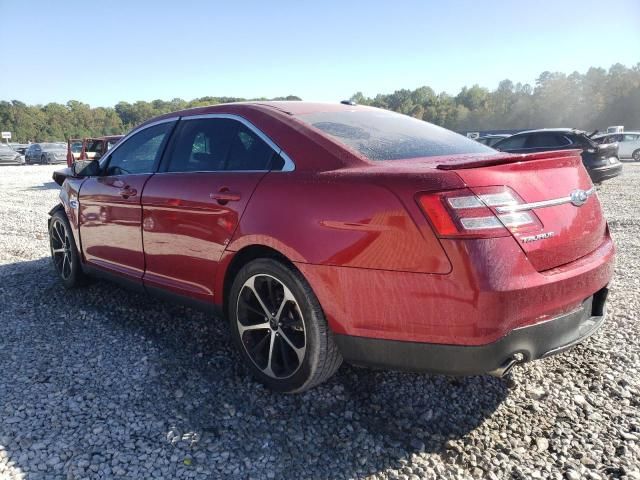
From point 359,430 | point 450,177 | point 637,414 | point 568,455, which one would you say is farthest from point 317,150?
point 637,414

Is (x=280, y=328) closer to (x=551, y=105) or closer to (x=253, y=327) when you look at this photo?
(x=253, y=327)

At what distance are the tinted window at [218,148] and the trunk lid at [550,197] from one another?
1.10m

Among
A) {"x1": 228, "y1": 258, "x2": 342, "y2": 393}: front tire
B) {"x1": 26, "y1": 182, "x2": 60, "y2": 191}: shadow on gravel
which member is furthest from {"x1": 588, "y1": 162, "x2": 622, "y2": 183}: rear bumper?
{"x1": 26, "y1": 182, "x2": 60, "y2": 191}: shadow on gravel

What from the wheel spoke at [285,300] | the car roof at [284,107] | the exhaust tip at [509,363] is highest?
the car roof at [284,107]

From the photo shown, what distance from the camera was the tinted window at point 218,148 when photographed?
8.91 feet

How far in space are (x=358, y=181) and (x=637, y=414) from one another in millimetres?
1816

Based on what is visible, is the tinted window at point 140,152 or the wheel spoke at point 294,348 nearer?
the wheel spoke at point 294,348

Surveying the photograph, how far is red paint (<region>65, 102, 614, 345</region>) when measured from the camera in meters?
1.91

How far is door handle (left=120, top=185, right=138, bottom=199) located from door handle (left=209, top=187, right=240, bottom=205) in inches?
37.5

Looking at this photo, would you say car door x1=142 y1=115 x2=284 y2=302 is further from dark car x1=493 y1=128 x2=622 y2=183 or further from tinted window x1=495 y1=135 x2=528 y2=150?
tinted window x1=495 y1=135 x2=528 y2=150

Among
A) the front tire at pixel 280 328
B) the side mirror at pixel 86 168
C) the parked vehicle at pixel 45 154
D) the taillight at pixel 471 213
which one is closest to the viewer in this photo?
the taillight at pixel 471 213

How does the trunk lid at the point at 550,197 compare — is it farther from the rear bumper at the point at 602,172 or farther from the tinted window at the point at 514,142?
the tinted window at the point at 514,142

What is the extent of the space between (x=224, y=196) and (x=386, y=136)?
99 cm

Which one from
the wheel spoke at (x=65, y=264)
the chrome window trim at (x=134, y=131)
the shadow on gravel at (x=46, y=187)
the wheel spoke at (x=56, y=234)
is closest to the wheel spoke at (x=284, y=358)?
the chrome window trim at (x=134, y=131)
